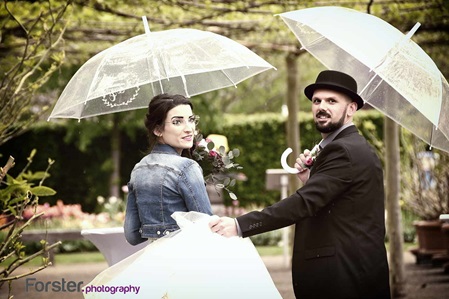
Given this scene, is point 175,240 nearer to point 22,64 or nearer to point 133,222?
point 133,222

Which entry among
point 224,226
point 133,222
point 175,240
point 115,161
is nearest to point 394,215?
point 133,222

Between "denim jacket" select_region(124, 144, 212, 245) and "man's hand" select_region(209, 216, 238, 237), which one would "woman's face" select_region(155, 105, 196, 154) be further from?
"man's hand" select_region(209, 216, 238, 237)

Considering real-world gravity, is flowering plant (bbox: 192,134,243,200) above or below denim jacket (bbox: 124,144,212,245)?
above

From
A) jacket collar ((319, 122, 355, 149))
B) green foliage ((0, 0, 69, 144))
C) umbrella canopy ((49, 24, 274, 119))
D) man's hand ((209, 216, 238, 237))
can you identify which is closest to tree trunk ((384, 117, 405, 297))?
green foliage ((0, 0, 69, 144))

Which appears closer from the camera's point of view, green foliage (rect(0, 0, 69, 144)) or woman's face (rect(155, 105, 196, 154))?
woman's face (rect(155, 105, 196, 154))

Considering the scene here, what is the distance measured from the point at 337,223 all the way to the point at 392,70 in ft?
3.72

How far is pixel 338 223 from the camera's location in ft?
13.8

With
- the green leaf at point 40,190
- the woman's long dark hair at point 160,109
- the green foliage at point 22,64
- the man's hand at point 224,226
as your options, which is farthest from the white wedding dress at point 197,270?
the green foliage at point 22,64

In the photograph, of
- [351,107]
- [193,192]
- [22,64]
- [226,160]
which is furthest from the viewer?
[22,64]

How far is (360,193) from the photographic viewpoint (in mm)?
4234

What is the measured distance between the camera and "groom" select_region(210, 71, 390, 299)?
416 cm

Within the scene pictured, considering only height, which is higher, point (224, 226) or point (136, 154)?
point (136, 154)

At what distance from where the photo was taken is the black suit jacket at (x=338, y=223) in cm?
416

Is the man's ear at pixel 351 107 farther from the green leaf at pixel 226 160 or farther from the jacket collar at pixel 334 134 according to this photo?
the green leaf at pixel 226 160
